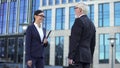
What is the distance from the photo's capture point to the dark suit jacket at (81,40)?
7.47 metres

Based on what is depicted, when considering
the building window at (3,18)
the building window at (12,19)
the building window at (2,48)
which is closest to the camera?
the building window at (2,48)

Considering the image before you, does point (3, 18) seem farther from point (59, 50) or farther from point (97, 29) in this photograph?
point (97, 29)

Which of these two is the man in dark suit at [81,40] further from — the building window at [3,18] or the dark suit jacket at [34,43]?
the building window at [3,18]

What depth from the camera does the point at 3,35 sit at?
89562 millimetres

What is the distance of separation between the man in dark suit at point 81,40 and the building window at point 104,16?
62992 mm

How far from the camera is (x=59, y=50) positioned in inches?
2990

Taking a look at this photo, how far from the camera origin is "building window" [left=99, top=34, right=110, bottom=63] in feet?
226

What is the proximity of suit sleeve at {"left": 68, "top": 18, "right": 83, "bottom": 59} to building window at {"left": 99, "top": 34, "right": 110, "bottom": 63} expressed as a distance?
61.6 metres

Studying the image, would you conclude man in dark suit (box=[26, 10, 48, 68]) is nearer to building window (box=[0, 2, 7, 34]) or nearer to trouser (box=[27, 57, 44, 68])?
trouser (box=[27, 57, 44, 68])

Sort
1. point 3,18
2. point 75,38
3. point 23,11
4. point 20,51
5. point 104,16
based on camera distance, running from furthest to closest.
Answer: point 3,18 < point 23,11 < point 20,51 < point 104,16 < point 75,38

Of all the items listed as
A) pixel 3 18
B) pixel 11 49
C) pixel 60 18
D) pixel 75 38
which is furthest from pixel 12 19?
pixel 75 38

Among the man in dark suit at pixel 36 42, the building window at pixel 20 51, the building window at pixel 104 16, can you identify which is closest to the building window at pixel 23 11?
the building window at pixel 20 51

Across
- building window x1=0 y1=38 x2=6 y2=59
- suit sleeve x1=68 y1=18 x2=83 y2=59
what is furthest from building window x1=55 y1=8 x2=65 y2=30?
suit sleeve x1=68 y1=18 x2=83 y2=59

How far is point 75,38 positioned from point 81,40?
0.71ft
